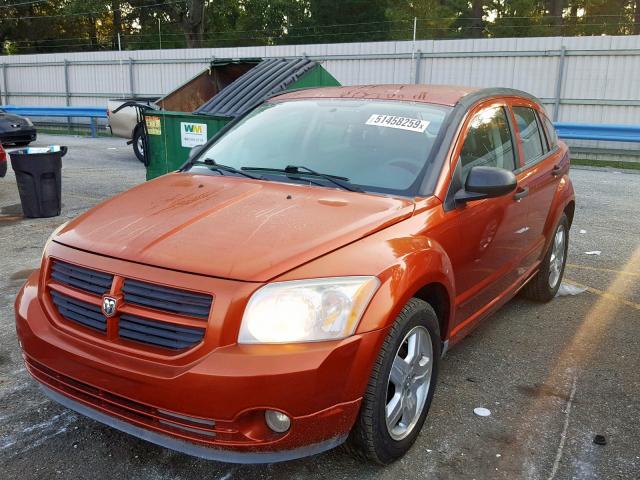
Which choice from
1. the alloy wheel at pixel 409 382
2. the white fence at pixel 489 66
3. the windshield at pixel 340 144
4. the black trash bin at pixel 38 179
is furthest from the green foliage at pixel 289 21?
the alloy wheel at pixel 409 382

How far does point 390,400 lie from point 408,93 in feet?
6.82

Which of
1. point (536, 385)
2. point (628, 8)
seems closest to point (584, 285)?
point (536, 385)

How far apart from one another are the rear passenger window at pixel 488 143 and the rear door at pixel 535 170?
170 millimetres

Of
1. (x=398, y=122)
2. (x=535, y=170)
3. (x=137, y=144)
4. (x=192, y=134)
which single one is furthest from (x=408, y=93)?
(x=137, y=144)

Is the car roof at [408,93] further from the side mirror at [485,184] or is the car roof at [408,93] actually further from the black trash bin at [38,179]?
the black trash bin at [38,179]

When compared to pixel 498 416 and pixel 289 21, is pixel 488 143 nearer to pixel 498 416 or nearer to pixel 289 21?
pixel 498 416

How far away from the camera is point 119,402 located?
251 centimetres

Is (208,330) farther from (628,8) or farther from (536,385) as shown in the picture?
(628,8)

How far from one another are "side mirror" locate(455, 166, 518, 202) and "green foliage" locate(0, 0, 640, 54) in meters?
24.3

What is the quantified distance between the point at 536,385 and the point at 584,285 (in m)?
2.25

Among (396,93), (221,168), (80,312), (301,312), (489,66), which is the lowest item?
(80,312)

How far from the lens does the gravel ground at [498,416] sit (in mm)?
2826

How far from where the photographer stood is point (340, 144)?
3.64 metres

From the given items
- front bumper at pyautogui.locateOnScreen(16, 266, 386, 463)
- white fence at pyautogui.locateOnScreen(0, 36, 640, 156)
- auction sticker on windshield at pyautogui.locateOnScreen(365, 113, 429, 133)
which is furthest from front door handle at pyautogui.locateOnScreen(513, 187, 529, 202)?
white fence at pyautogui.locateOnScreen(0, 36, 640, 156)
